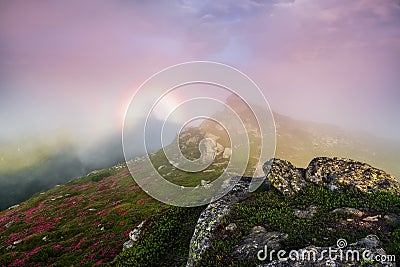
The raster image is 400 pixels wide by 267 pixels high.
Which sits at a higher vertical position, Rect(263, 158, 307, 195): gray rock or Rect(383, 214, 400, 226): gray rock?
Rect(263, 158, 307, 195): gray rock

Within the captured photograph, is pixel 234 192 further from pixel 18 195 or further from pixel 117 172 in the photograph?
pixel 18 195

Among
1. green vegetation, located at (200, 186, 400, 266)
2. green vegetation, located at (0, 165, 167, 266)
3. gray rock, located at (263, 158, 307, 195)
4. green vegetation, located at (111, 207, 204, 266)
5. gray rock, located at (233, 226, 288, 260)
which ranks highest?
gray rock, located at (263, 158, 307, 195)

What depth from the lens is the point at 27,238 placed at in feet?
107

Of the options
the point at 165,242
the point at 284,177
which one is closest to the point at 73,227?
the point at 165,242

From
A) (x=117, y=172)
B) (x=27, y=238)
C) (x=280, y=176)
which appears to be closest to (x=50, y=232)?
(x=27, y=238)

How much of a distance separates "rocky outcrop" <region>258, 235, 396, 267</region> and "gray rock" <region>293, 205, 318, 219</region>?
2817 millimetres

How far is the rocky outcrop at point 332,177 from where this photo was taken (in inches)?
580

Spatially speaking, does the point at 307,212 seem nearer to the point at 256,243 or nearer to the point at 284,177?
the point at 284,177

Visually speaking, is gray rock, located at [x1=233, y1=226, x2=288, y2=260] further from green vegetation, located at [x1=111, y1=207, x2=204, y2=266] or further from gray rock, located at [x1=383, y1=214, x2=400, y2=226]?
gray rock, located at [x1=383, y1=214, x2=400, y2=226]

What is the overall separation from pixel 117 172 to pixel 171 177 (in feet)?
93.8

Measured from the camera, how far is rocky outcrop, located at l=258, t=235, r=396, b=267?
899 centimetres

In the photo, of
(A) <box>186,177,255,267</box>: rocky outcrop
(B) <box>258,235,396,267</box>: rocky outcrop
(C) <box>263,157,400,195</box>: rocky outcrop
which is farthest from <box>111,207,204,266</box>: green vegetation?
(B) <box>258,235,396,267</box>: rocky outcrop

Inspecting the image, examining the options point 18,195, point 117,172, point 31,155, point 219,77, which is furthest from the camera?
point 31,155

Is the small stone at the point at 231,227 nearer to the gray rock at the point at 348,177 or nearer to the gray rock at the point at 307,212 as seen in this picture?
the gray rock at the point at 307,212
